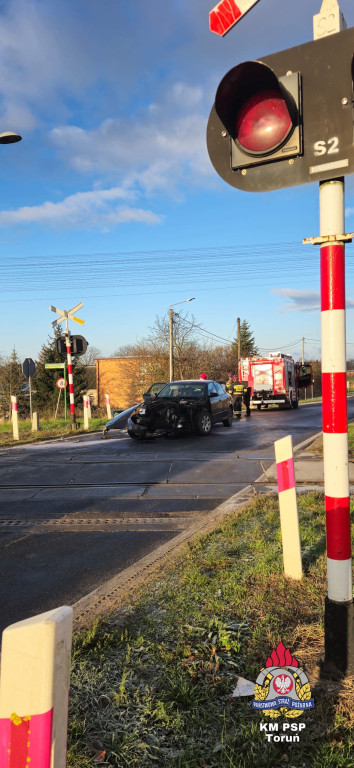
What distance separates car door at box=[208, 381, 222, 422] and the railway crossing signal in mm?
12265

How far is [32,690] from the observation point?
3.75 feet

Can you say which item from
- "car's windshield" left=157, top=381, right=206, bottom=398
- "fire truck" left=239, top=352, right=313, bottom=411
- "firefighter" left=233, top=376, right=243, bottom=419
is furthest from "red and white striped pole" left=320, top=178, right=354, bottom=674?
"fire truck" left=239, top=352, right=313, bottom=411

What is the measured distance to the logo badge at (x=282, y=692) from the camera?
217cm

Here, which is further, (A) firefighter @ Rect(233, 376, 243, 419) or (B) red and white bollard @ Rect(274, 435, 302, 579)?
(A) firefighter @ Rect(233, 376, 243, 419)

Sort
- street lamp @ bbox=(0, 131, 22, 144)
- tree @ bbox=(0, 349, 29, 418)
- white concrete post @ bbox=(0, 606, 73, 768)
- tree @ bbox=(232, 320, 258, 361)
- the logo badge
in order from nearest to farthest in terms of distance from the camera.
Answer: white concrete post @ bbox=(0, 606, 73, 768)
the logo badge
street lamp @ bbox=(0, 131, 22, 144)
tree @ bbox=(0, 349, 29, 418)
tree @ bbox=(232, 320, 258, 361)

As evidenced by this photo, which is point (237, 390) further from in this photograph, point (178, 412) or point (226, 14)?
point (226, 14)

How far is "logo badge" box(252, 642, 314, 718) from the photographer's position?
2.17m

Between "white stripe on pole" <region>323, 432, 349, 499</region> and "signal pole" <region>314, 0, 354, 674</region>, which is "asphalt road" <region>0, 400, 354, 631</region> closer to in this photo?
"signal pole" <region>314, 0, 354, 674</region>

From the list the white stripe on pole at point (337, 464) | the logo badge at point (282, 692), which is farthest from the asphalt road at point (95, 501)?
the white stripe on pole at point (337, 464)

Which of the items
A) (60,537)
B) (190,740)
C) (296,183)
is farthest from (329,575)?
(60,537)

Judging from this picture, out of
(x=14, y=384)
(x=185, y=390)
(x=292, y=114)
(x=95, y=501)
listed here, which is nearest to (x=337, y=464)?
(x=292, y=114)

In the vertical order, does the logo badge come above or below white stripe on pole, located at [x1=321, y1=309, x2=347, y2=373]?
below

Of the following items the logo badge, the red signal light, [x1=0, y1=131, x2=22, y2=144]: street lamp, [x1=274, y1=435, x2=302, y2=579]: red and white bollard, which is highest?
[x1=0, y1=131, x2=22, y2=144]: street lamp

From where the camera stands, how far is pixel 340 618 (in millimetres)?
2447
